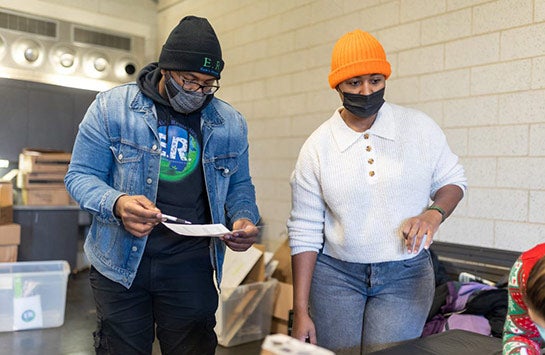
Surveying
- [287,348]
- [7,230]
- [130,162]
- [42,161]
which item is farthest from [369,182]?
[42,161]

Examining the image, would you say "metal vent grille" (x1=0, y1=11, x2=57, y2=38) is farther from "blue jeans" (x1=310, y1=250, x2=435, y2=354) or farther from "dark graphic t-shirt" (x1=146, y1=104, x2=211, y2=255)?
"blue jeans" (x1=310, y1=250, x2=435, y2=354)

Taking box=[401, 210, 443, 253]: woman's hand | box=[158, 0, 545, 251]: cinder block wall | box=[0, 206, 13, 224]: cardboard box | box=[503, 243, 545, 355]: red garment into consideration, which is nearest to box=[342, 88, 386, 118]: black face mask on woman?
box=[401, 210, 443, 253]: woman's hand

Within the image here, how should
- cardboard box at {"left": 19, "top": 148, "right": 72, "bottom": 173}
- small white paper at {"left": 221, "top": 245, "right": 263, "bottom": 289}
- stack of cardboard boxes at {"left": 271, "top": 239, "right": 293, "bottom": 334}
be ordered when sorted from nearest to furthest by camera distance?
small white paper at {"left": 221, "top": 245, "right": 263, "bottom": 289} < stack of cardboard boxes at {"left": 271, "top": 239, "right": 293, "bottom": 334} < cardboard box at {"left": 19, "top": 148, "right": 72, "bottom": 173}

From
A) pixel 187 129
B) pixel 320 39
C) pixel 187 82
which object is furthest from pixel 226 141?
pixel 320 39

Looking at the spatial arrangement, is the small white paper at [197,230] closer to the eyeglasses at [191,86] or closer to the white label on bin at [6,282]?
the eyeglasses at [191,86]

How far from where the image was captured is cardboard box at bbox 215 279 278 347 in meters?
3.29

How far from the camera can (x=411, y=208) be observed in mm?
1550

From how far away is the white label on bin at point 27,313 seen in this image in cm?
357

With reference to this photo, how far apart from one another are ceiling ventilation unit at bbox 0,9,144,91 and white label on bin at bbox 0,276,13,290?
8.68ft

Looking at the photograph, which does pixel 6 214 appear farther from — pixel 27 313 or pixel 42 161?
pixel 27 313

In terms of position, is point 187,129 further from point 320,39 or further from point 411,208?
point 320,39

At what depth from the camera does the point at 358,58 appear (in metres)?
1.54

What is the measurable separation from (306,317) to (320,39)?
9.07ft

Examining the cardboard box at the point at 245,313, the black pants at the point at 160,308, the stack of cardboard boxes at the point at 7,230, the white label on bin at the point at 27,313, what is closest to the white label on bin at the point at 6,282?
the white label on bin at the point at 27,313
